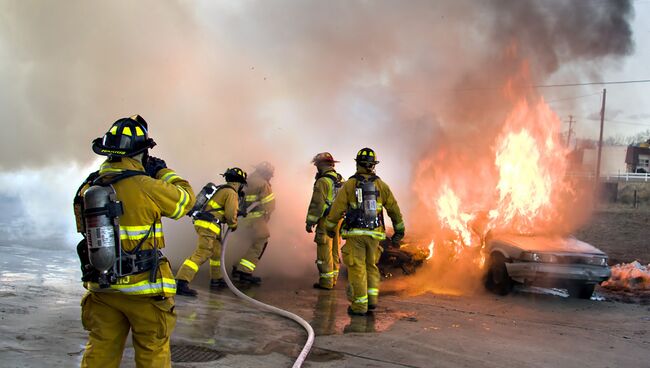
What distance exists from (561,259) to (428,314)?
205cm

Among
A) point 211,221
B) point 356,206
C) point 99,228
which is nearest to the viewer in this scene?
point 99,228

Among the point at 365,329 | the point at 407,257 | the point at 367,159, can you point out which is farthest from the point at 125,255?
the point at 407,257

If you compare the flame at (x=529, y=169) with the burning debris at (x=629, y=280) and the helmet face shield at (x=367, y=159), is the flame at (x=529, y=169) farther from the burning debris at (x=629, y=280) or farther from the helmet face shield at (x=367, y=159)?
the helmet face shield at (x=367, y=159)

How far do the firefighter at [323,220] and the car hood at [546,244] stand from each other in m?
2.25

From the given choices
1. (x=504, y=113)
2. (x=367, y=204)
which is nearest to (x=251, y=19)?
(x=504, y=113)

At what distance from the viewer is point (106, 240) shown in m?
2.83

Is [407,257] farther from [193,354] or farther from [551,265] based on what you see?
[193,354]

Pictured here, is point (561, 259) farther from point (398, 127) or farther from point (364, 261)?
point (398, 127)

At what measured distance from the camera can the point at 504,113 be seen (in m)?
9.62

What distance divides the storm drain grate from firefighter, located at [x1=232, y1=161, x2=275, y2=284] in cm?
332

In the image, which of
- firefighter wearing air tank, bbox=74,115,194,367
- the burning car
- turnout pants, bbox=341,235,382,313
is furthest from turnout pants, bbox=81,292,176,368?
the burning car

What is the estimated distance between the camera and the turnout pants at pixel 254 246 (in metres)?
7.74

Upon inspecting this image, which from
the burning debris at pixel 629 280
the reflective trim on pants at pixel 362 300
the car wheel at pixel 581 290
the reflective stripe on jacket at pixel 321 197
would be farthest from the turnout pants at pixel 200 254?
the burning debris at pixel 629 280

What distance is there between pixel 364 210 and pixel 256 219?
252 centimetres
